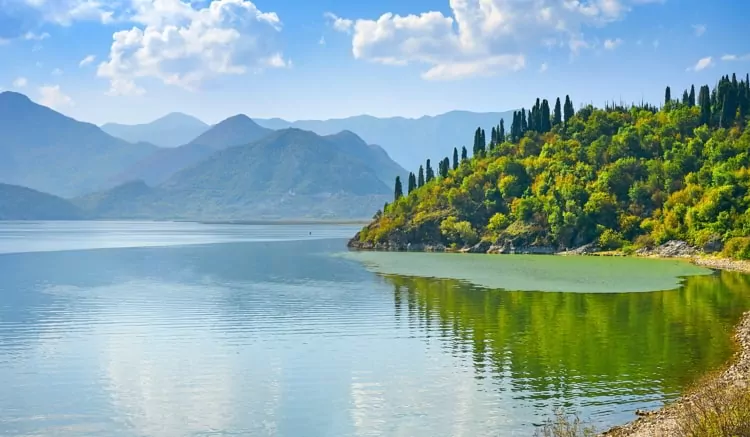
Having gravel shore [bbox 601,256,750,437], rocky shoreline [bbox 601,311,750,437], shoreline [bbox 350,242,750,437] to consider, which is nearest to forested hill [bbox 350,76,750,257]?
shoreline [bbox 350,242,750,437]

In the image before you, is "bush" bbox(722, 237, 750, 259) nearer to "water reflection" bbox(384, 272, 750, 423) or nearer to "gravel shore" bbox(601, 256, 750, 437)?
"water reflection" bbox(384, 272, 750, 423)

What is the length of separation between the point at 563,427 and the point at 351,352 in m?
22.4

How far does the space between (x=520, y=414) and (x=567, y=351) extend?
A: 54.7ft

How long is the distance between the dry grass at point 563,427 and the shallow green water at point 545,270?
57.7 m

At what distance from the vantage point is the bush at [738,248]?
12725cm

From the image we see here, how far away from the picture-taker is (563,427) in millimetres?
32969

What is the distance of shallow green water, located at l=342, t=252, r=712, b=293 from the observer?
98312mm

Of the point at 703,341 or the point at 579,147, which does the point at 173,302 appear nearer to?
the point at 703,341

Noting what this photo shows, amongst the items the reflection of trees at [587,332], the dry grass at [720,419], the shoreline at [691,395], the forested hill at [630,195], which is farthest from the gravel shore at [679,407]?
the forested hill at [630,195]

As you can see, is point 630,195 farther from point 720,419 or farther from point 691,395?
point 720,419

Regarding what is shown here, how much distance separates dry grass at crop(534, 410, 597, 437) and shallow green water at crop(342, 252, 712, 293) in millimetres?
57660

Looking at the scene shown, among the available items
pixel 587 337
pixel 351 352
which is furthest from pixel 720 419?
pixel 587 337

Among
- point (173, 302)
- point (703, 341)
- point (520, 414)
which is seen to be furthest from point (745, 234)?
point (520, 414)

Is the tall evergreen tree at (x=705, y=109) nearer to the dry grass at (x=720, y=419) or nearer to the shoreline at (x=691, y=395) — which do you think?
the shoreline at (x=691, y=395)
